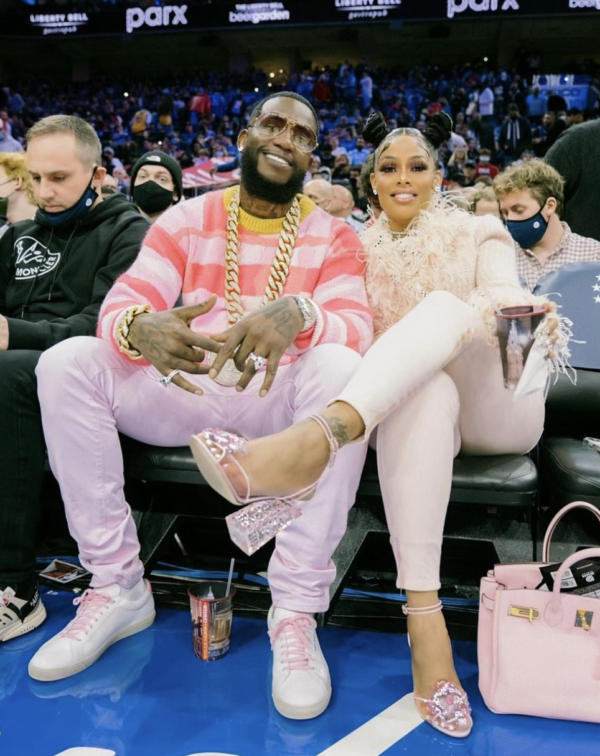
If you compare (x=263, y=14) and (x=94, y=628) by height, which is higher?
(x=263, y=14)

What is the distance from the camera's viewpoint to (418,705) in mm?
1278

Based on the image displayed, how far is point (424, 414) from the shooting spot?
133cm

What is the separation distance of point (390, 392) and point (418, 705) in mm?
585

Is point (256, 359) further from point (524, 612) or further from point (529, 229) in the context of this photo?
point (529, 229)

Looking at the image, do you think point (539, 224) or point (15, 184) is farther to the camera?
point (15, 184)

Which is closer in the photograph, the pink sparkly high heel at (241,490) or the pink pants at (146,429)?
the pink sparkly high heel at (241,490)

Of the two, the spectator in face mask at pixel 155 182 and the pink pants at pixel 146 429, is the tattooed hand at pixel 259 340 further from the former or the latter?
the spectator in face mask at pixel 155 182

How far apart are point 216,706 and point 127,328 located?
77cm

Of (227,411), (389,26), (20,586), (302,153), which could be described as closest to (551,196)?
(302,153)

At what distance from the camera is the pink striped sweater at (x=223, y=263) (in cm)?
161

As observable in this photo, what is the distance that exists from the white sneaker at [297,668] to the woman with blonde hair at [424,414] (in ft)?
0.60

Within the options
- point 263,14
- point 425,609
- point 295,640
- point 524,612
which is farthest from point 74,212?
point 263,14

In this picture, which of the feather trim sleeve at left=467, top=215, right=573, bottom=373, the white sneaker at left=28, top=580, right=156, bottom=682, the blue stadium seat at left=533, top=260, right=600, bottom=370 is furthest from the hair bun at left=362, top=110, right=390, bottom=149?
the white sneaker at left=28, top=580, right=156, bottom=682

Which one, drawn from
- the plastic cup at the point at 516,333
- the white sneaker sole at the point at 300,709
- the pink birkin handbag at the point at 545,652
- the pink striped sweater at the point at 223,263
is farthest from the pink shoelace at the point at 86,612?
the plastic cup at the point at 516,333
